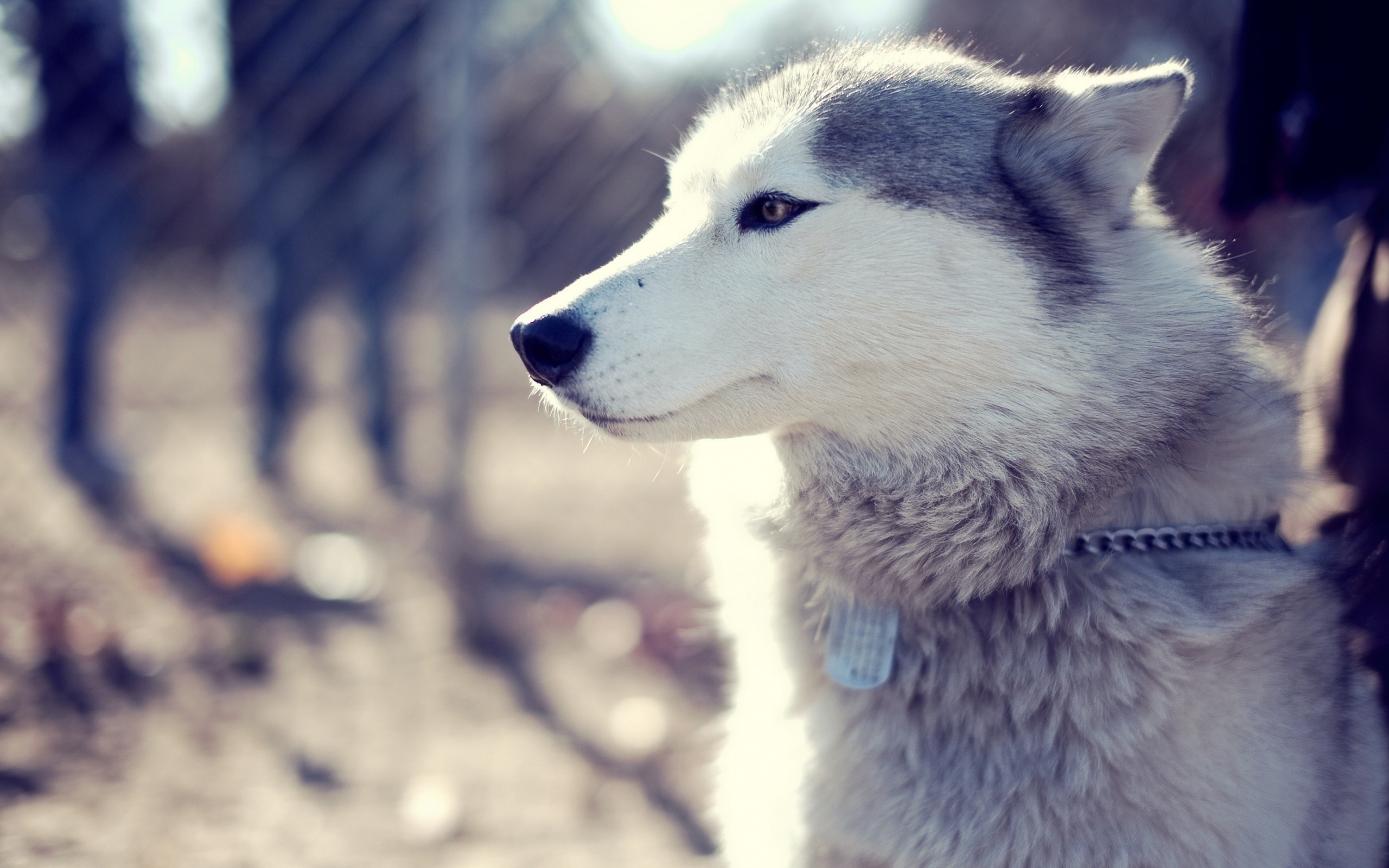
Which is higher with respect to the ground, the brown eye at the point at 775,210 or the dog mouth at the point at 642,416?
the brown eye at the point at 775,210

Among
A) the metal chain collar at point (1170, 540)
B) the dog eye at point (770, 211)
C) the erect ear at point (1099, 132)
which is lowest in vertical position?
the metal chain collar at point (1170, 540)

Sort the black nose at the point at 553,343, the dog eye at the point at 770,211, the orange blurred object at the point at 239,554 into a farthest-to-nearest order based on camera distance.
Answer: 1. the orange blurred object at the point at 239,554
2. the dog eye at the point at 770,211
3. the black nose at the point at 553,343

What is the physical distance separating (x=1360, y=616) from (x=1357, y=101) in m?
1.20

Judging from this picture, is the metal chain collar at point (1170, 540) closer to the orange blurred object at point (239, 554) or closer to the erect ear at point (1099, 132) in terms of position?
the erect ear at point (1099, 132)

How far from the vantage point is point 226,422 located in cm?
585

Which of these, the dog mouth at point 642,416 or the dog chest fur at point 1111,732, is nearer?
the dog chest fur at point 1111,732

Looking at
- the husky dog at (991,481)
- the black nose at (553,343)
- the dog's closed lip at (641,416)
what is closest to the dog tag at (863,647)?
the husky dog at (991,481)

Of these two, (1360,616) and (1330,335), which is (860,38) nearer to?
(1330,335)

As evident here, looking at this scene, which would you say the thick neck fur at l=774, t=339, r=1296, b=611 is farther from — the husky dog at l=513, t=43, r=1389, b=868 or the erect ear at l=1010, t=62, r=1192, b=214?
the erect ear at l=1010, t=62, r=1192, b=214

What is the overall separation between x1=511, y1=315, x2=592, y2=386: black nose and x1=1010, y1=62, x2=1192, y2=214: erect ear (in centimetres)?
90

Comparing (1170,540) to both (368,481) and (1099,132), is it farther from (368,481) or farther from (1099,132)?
(368,481)

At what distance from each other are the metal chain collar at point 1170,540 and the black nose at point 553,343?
92 cm

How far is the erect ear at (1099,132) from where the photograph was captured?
5.13 feet

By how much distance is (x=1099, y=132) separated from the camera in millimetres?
1632
